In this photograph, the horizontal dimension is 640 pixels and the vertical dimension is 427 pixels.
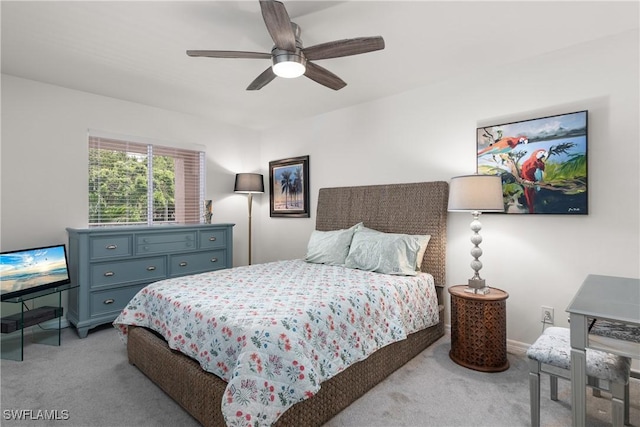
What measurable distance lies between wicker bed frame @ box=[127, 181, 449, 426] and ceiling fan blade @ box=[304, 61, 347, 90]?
A: 1353 mm

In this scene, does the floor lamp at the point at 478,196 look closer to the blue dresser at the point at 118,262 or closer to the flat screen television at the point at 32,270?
the blue dresser at the point at 118,262

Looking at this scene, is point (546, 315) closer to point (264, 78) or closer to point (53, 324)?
point (264, 78)

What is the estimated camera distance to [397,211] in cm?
330

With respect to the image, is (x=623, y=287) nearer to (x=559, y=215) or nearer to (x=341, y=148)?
(x=559, y=215)

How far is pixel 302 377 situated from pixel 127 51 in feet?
8.97

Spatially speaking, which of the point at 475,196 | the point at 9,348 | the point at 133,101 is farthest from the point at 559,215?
the point at 9,348

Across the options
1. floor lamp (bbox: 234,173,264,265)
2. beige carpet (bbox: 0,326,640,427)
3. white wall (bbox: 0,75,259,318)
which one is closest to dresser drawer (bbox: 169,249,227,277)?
floor lamp (bbox: 234,173,264,265)

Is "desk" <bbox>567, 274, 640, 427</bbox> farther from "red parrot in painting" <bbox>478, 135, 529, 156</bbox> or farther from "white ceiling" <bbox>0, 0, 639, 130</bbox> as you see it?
"white ceiling" <bbox>0, 0, 639, 130</bbox>

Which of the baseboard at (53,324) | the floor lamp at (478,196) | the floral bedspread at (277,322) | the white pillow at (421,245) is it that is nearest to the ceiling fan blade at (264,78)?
the floral bedspread at (277,322)

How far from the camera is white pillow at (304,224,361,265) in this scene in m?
3.17

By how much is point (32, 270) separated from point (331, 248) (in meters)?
2.75

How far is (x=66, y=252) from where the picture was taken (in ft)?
10.8

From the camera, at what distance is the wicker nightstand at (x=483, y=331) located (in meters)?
2.32

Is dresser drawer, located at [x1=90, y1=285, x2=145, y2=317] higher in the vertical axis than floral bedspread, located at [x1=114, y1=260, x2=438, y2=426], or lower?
lower
